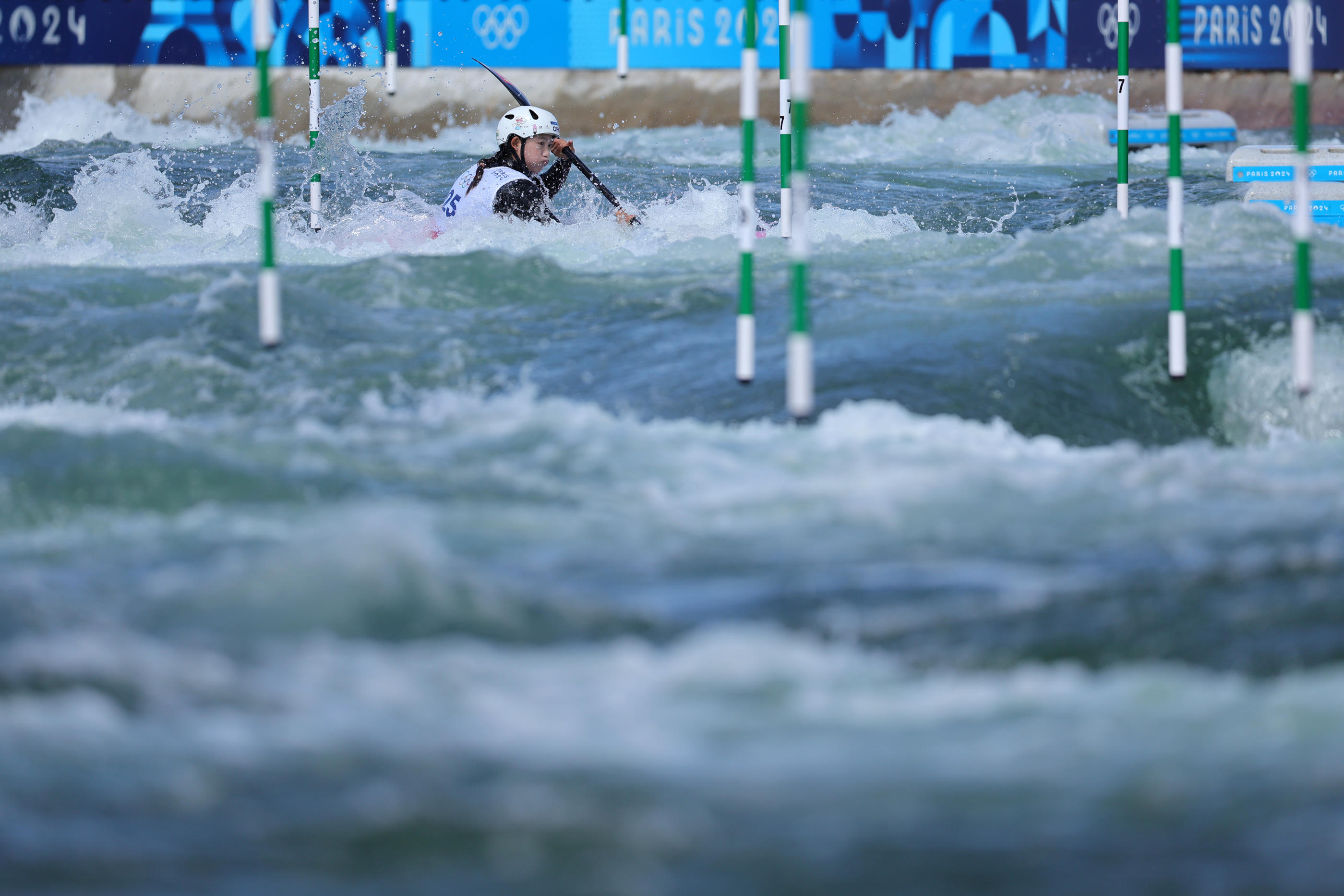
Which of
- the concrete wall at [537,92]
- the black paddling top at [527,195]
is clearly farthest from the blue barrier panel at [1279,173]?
the concrete wall at [537,92]

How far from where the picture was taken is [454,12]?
13906mm

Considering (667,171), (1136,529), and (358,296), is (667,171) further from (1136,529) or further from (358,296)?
(1136,529)

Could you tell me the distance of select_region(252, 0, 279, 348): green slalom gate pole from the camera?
162 inches

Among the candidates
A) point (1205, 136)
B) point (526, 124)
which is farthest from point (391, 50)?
point (1205, 136)

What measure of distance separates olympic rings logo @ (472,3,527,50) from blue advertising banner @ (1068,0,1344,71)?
16.5 ft

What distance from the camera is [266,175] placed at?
418cm

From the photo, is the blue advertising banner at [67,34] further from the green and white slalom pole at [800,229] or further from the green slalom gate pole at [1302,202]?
the green slalom gate pole at [1302,202]

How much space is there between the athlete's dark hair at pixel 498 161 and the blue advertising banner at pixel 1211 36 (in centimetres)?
838

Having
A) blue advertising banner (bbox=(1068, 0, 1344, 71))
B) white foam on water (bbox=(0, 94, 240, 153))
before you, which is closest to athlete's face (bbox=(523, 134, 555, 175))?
white foam on water (bbox=(0, 94, 240, 153))

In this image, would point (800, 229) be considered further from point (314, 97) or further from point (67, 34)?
point (67, 34)

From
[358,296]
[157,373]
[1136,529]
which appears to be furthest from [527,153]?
[1136,529]

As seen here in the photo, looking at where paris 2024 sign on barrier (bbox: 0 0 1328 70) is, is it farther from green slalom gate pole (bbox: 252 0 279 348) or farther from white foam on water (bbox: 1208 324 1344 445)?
green slalom gate pole (bbox: 252 0 279 348)

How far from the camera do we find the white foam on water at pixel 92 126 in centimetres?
1384

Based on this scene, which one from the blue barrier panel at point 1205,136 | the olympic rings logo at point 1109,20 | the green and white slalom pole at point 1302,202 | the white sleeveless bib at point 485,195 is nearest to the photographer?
the green and white slalom pole at point 1302,202
